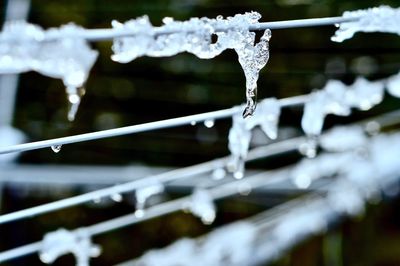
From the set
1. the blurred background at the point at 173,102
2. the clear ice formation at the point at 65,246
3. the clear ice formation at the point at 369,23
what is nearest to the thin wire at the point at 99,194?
the clear ice formation at the point at 65,246

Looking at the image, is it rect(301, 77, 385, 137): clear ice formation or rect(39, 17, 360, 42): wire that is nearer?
rect(39, 17, 360, 42): wire

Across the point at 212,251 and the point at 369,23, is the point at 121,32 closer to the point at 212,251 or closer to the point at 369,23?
the point at 369,23

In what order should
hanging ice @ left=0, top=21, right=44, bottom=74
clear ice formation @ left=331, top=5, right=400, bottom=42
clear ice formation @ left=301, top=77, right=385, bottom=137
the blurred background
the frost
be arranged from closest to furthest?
hanging ice @ left=0, top=21, right=44, bottom=74
clear ice formation @ left=331, top=5, right=400, bottom=42
clear ice formation @ left=301, top=77, right=385, bottom=137
the frost
the blurred background

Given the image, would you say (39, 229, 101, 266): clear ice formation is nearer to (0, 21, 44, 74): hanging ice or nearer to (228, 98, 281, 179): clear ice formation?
(228, 98, 281, 179): clear ice formation

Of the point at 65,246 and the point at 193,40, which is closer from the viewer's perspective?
the point at 193,40

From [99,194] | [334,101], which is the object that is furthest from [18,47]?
[334,101]

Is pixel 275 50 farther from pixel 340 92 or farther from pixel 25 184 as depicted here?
pixel 340 92


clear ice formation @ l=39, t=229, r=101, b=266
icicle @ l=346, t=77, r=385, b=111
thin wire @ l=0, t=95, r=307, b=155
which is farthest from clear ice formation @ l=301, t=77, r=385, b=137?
clear ice formation @ l=39, t=229, r=101, b=266
